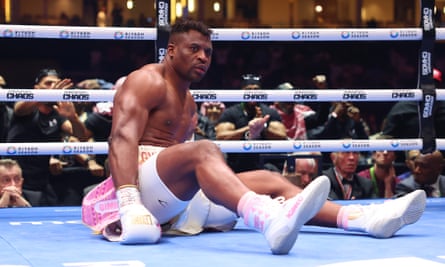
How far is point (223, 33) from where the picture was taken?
480 centimetres

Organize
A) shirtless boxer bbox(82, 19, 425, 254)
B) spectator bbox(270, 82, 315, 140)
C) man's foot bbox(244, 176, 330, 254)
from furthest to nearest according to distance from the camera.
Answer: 1. spectator bbox(270, 82, 315, 140)
2. shirtless boxer bbox(82, 19, 425, 254)
3. man's foot bbox(244, 176, 330, 254)

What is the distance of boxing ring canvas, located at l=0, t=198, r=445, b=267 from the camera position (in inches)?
108

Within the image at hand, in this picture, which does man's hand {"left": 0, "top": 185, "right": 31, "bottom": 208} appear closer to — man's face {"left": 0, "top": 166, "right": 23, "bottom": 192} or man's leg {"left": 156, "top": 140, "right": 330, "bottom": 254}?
man's face {"left": 0, "top": 166, "right": 23, "bottom": 192}

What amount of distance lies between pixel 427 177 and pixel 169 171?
293 cm

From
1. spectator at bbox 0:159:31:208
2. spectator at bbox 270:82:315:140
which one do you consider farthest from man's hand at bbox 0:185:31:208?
spectator at bbox 270:82:315:140

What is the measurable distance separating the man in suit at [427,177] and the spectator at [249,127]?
88 cm

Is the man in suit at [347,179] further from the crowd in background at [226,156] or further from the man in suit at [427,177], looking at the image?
the man in suit at [427,177]

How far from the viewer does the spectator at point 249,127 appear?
19.6 ft

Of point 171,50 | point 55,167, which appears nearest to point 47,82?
point 55,167

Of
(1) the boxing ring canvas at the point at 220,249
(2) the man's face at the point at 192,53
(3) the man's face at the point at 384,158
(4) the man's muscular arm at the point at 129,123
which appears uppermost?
(2) the man's face at the point at 192,53

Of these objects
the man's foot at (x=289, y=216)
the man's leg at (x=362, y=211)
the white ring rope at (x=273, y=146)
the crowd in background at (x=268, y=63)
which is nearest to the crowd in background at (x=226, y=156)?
the white ring rope at (x=273, y=146)

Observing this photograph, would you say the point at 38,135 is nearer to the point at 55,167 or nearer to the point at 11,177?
Result: the point at 55,167

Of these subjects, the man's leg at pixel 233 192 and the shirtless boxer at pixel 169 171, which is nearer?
the man's leg at pixel 233 192

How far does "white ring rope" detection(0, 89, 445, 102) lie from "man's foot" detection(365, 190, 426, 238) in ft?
5.01
